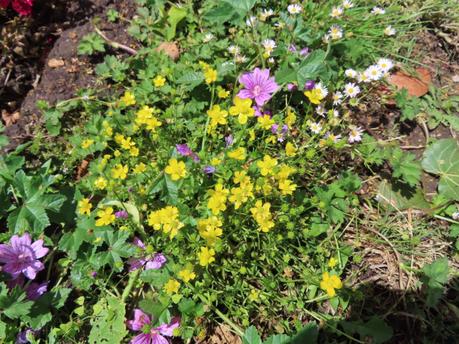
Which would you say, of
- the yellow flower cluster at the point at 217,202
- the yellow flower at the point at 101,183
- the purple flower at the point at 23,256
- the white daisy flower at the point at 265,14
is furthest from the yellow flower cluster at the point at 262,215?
the white daisy flower at the point at 265,14

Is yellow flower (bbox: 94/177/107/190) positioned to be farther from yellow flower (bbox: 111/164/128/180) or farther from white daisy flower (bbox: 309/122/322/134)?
white daisy flower (bbox: 309/122/322/134)

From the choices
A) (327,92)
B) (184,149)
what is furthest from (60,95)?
(327,92)

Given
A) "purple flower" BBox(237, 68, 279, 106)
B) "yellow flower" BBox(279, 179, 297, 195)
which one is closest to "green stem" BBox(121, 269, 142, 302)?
"yellow flower" BBox(279, 179, 297, 195)

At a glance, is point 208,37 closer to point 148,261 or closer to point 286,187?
point 286,187

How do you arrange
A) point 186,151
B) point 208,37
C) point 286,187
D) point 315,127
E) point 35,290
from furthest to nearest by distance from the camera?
point 208,37 < point 315,127 < point 186,151 < point 35,290 < point 286,187

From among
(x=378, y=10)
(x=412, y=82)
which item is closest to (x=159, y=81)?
(x=378, y=10)

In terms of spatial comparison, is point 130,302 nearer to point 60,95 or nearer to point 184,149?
point 184,149
